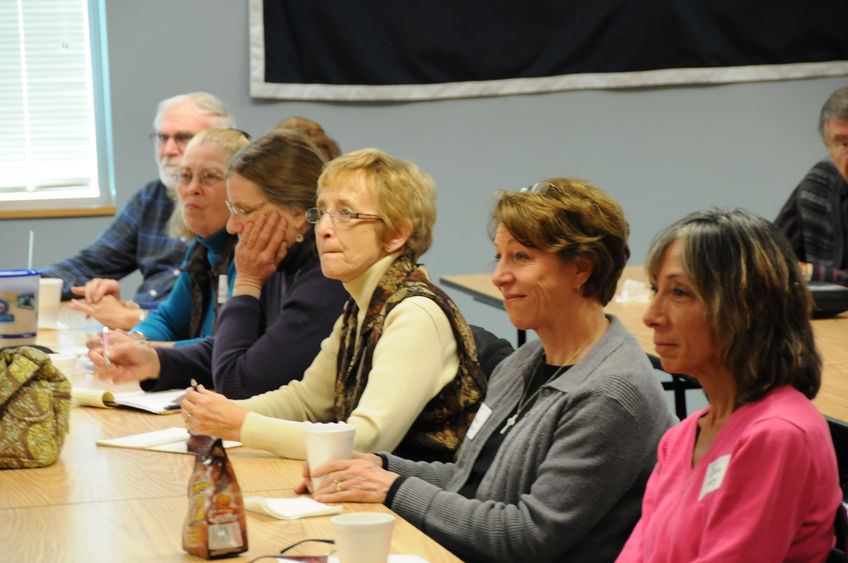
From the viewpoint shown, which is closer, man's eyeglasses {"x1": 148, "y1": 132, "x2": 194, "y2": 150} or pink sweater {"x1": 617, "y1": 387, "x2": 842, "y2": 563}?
pink sweater {"x1": 617, "y1": 387, "x2": 842, "y2": 563}

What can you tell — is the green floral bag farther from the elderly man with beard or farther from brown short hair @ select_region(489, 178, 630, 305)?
the elderly man with beard

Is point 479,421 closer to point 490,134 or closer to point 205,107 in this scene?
point 205,107

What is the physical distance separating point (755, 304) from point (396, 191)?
3.05ft

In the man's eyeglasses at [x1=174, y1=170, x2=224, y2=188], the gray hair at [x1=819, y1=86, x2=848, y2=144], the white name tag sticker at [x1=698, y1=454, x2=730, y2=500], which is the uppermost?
the gray hair at [x1=819, y1=86, x2=848, y2=144]

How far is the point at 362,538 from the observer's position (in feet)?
3.59

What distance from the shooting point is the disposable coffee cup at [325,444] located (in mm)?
1522

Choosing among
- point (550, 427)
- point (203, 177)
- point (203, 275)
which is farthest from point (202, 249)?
point (550, 427)

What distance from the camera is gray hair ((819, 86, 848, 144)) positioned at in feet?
11.4

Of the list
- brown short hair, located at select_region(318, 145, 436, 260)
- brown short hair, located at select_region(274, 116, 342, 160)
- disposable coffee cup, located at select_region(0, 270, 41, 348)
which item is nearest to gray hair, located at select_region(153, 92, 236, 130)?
brown short hair, located at select_region(274, 116, 342, 160)

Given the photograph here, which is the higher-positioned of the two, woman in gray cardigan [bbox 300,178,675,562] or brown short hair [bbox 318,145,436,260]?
brown short hair [bbox 318,145,436,260]

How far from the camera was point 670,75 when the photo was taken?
530 cm

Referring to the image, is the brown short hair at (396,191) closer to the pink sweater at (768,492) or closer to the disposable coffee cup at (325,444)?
the disposable coffee cup at (325,444)

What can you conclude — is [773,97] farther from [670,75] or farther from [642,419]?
[642,419]

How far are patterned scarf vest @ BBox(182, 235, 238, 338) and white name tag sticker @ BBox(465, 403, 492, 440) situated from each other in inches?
46.9
